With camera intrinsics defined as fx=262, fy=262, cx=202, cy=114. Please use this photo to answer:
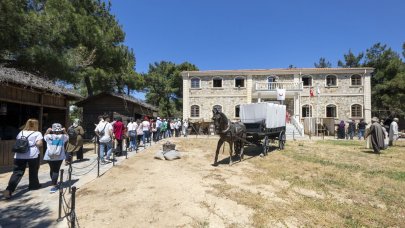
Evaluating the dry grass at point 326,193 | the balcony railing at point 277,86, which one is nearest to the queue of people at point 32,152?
the dry grass at point 326,193

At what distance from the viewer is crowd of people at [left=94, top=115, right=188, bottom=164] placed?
31.2 feet

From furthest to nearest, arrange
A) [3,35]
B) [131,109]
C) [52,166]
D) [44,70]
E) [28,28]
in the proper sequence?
1. [131,109]
2. [44,70]
3. [28,28]
4. [3,35]
5. [52,166]

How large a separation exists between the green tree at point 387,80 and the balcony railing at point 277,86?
40.7ft

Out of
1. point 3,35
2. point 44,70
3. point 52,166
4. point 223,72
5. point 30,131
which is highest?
point 223,72

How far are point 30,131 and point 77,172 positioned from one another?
9.09ft

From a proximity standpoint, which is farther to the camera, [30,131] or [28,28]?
[28,28]

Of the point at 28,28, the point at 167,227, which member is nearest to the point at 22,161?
the point at 167,227

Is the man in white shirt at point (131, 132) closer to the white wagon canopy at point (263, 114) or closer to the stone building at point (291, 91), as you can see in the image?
the white wagon canopy at point (263, 114)

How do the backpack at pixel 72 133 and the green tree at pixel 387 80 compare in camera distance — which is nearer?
the backpack at pixel 72 133

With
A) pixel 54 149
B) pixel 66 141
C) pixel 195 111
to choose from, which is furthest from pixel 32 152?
pixel 195 111

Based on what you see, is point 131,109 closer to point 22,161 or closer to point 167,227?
point 22,161

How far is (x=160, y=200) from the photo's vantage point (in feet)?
19.2

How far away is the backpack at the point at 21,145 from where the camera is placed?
19.5 feet

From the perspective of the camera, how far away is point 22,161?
614cm
